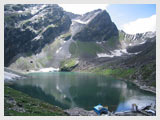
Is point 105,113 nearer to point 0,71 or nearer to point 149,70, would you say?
point 0,71

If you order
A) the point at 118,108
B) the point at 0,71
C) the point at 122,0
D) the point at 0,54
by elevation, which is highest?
the point at 122,0

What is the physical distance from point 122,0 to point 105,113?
3125 centimetres

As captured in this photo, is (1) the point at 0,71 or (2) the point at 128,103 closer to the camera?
(1) the point at 0,71

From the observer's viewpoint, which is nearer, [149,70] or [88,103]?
[88,103]

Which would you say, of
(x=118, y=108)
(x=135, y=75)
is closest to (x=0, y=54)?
(x=118, y=108)

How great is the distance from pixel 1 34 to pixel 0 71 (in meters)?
7.32

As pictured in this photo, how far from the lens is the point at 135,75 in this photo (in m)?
122

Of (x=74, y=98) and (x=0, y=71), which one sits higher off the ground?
(x=0, y=71)

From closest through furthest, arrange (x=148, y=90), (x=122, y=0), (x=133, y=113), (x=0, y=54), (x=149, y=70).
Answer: (x=0, y=54) < (x=122, y=0) < (x=133, y=113) < (x=148, y=90) < (x=149, y=70)

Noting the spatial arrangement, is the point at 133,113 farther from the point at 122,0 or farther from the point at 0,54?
the point at 0,54

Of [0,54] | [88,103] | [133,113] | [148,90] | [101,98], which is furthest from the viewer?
[148,90]

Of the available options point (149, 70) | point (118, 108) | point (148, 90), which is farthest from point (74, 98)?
point (149, 70)

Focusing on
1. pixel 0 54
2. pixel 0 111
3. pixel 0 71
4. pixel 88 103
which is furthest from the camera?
pixel 88 103

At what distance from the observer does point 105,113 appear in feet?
157
